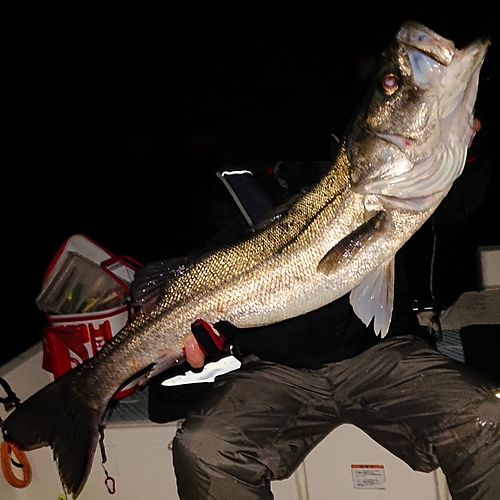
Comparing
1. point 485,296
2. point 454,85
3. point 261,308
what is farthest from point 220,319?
point 485,296

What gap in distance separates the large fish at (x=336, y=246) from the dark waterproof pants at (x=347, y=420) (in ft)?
1.08

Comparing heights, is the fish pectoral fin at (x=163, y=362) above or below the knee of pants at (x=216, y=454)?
above

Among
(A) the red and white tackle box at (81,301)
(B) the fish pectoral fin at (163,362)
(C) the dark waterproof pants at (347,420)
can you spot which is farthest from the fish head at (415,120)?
(A) the red and white tackle box at (81,301)

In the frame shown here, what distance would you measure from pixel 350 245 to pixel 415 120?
429 mm

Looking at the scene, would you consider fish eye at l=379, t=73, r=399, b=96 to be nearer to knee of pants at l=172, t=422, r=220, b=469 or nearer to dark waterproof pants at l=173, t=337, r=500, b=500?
dark waterproof pants at l=173, t=337, r=500, b=500

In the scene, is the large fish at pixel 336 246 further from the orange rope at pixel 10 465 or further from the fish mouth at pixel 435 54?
the orange rope at pixel 10 465

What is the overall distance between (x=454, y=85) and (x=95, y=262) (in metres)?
2.28

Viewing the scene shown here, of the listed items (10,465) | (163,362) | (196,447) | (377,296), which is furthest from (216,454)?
(10,465)

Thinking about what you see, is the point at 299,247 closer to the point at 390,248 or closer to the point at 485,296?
the point at 390,248

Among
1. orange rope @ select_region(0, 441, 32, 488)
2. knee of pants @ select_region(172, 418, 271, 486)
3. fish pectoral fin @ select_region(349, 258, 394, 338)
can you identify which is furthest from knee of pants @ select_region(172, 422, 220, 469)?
orange rope @ select_region(0, 441, 32, 488)

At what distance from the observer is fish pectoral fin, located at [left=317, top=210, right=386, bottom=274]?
6.03 ft

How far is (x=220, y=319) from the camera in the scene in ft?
6.87

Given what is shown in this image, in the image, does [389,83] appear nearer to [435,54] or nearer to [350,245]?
[435,54]

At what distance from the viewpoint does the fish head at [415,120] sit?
61.9 inches
